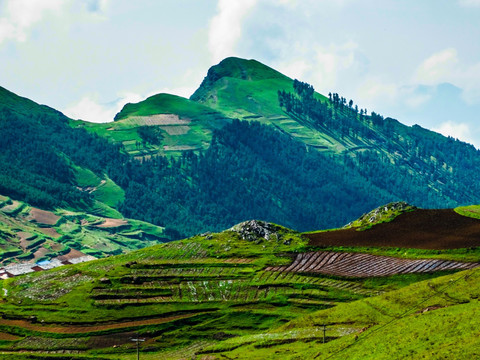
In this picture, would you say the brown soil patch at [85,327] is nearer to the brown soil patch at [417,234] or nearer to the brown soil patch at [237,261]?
the brown soil patch at [237,261]

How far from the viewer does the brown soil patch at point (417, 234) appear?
171 m

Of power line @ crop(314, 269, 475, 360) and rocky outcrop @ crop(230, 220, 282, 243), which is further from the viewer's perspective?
rocky outcrop @ crop(230, 220, 282, 243)

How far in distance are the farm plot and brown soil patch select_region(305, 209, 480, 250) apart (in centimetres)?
846

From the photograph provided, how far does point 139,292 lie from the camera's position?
6240 inches

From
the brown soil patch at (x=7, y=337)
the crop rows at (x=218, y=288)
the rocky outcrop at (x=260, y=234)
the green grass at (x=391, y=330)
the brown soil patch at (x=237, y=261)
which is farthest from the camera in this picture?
the rocky outcrop at (x=260, y=234)

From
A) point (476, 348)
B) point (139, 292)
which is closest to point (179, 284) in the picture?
point (139, 292)

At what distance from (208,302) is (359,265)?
4389cm

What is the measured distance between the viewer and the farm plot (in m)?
156

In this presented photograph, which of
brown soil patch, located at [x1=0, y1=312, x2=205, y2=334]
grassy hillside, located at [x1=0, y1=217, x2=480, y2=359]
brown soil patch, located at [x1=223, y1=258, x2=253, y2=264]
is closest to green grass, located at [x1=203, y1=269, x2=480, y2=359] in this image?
grassy hillside, located at [x1=0, y1=217, x2=480, y2=359]

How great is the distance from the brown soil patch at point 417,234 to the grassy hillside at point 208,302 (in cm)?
904

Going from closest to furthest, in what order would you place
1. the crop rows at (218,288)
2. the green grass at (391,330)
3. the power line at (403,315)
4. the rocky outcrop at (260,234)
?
the green grass at (391,330) < the power line at (403,315) < the crop rows at (218,288) < the rocky outcrop at (260,234)

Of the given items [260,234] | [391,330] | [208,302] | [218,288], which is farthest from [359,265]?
[391,330]

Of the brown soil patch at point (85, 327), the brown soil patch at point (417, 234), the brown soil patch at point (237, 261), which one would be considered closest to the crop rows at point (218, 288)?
the brown soil patch at point (237, 261)

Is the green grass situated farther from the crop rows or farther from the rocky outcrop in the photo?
the rocky outcrop
